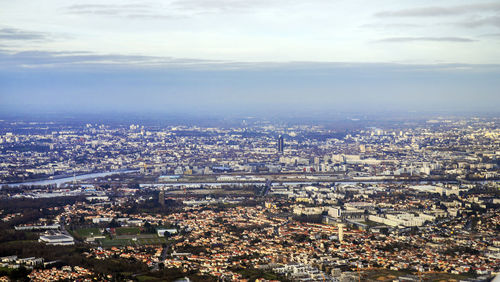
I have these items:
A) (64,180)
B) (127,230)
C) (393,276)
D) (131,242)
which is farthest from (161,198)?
(393,276)

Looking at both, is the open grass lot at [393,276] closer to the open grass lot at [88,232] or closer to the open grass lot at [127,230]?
the open grass lot at [127,230]

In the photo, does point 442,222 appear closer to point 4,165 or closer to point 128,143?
point 4,165

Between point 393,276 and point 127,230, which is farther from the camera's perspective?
point 127,230

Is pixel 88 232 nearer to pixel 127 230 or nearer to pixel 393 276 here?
pixel 127 230

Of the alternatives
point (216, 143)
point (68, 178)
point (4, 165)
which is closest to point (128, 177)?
point (68, 178)

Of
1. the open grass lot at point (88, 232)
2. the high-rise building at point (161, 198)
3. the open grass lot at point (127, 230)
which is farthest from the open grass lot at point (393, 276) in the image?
the high-rise building at point (161, 198)
